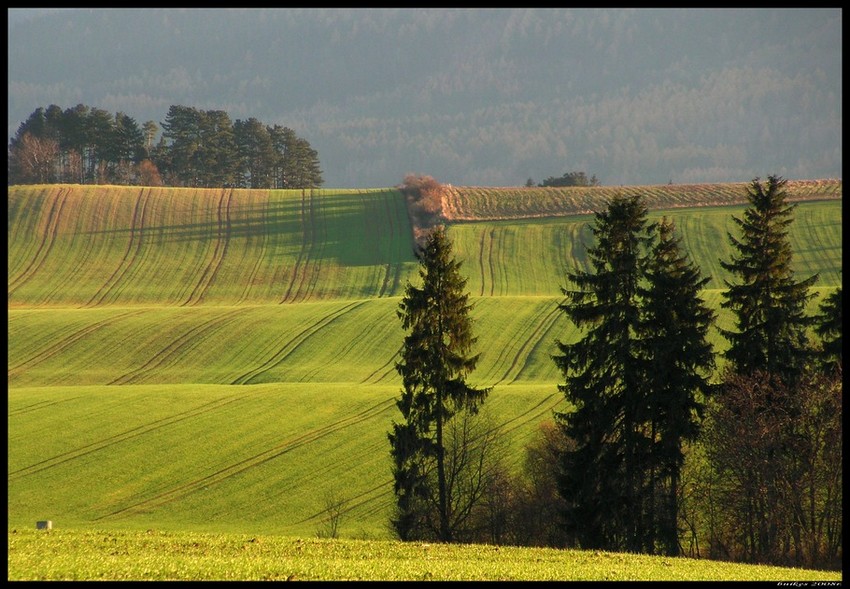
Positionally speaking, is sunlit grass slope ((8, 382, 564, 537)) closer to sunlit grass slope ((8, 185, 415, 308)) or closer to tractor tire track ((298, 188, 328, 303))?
sunlit grass slope ((8, 185, 415, 308))

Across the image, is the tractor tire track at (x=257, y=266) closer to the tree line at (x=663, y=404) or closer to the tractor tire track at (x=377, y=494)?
the tractor tire track at (x=377, y=494)

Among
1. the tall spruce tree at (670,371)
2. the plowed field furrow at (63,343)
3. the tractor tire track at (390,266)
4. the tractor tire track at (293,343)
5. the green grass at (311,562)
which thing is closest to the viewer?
the green grass at (311,562)

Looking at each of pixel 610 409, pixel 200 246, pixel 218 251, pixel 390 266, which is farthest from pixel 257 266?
pixel 610 409

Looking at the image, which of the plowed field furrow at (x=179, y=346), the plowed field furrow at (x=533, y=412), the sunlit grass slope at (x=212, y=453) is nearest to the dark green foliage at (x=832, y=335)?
the sunlit grass slope at (x=212, y=453)

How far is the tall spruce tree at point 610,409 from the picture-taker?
33.4 metres

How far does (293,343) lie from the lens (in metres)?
74.8

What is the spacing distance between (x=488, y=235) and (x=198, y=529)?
76553mm

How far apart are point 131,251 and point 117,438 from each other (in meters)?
58.8

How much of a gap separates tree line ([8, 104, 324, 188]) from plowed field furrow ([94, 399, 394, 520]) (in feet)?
349

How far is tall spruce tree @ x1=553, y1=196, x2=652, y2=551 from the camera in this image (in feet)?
110

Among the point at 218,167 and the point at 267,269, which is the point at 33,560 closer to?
the point at 267,269

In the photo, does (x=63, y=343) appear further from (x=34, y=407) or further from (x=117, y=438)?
(x=117, y=438)

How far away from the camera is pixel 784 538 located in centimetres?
3366

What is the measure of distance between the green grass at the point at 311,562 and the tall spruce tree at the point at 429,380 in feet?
32.9
